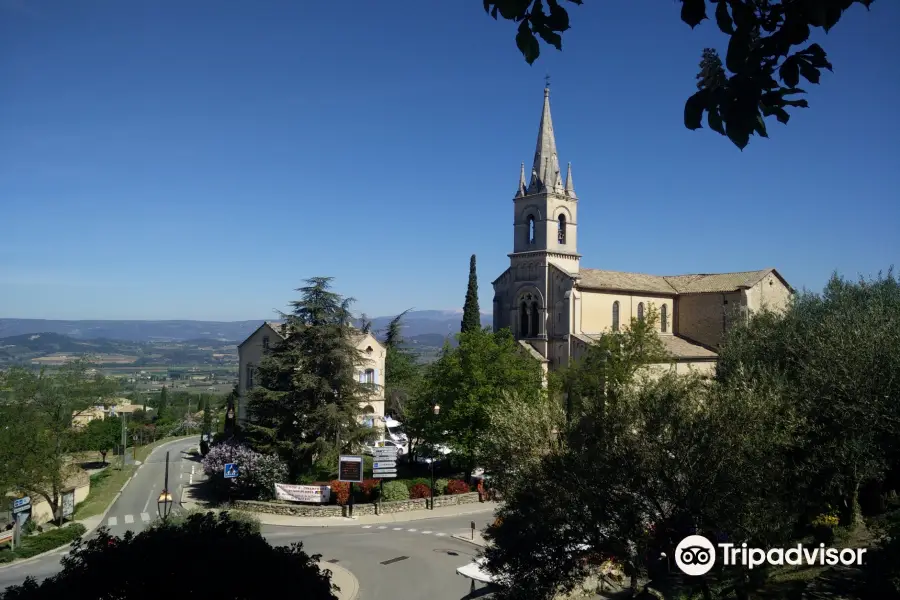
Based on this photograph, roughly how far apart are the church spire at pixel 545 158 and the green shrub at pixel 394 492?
2364cm

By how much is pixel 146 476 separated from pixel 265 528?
21698mm

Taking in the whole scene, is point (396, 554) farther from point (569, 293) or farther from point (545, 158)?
point (545, 158)

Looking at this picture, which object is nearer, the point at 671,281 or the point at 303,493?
the point at 303,493

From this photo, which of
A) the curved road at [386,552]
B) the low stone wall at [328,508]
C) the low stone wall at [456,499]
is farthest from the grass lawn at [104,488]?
the low stone wall at [456,499]

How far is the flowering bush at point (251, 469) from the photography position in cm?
3204

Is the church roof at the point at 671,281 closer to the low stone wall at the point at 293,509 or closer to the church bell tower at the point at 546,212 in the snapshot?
the church bell tower at the point at 546,212

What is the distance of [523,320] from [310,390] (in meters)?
19.1

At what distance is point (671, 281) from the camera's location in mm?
51469

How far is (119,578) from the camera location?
344 inches

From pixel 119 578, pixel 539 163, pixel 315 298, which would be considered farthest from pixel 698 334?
pixel 119 578

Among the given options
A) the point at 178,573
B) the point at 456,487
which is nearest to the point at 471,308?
the point at 456,487

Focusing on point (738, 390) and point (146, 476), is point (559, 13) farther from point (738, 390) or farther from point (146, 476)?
point (146, 476)

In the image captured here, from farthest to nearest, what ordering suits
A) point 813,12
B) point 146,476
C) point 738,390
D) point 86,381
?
point 86,381, point 146,476, point 738,390, point 813,12

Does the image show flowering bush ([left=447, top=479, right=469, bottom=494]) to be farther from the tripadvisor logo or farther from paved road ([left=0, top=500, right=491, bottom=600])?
the tripadvisor logo
